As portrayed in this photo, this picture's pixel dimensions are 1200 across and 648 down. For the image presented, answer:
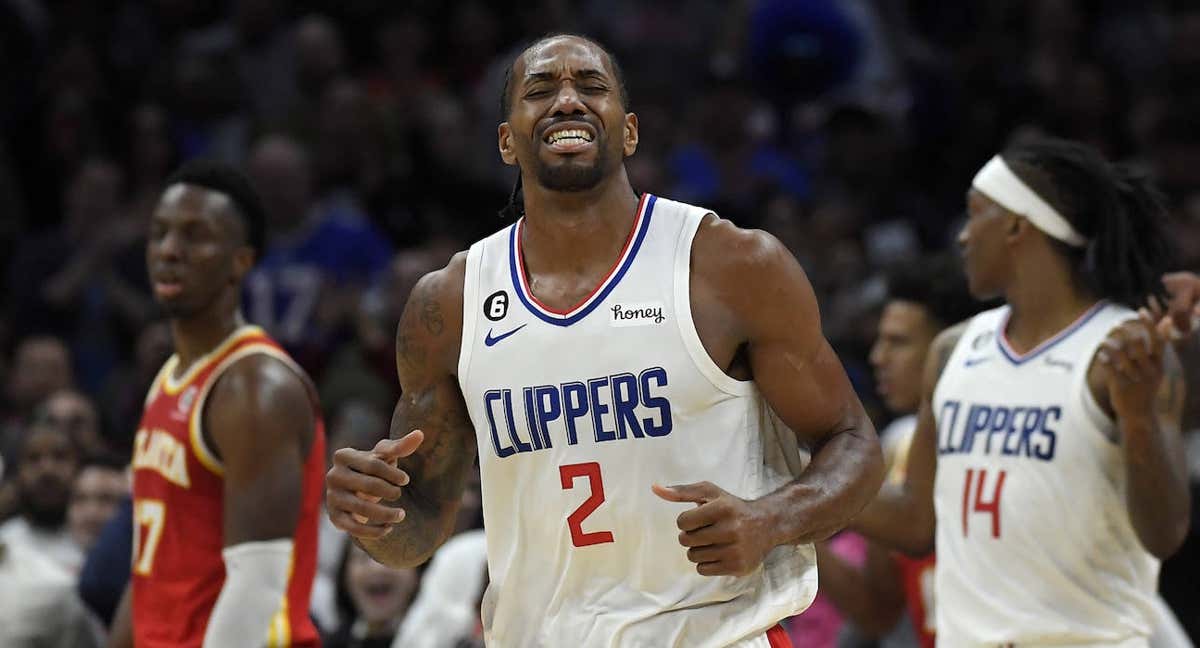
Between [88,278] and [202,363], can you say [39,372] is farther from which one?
[202,363]

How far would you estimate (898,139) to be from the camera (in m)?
10.4

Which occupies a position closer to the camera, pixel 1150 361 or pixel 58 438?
pixel 1150 361

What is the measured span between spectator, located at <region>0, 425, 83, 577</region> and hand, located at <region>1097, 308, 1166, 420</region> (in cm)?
477

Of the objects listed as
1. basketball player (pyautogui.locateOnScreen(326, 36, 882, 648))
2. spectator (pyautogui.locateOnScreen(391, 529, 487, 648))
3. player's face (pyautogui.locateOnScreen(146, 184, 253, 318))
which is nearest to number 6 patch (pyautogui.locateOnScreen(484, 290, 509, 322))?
basketball player (pyautogui.locateOnScreen(326, 36, 882, 648))

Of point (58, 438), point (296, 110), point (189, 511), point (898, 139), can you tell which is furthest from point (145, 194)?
point (189, 511)

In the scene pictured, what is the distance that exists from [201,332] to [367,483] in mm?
1978

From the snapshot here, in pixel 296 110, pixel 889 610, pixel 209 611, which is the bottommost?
pixel 889 610

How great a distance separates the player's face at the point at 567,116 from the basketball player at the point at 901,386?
2476 millimetres

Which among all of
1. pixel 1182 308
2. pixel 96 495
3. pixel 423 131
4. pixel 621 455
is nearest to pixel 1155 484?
pixel 1182 308

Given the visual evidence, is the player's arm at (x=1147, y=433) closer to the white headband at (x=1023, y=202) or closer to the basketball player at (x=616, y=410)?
the white headband at (x=1023, y=202)

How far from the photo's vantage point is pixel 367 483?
3.82 meters

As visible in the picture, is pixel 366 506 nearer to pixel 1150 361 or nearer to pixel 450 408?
pixel 450 408

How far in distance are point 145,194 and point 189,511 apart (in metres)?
5.50

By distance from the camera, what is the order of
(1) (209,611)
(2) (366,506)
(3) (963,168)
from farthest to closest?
(3) (963,168)
(1) (209,611)
(2) (366,506)
